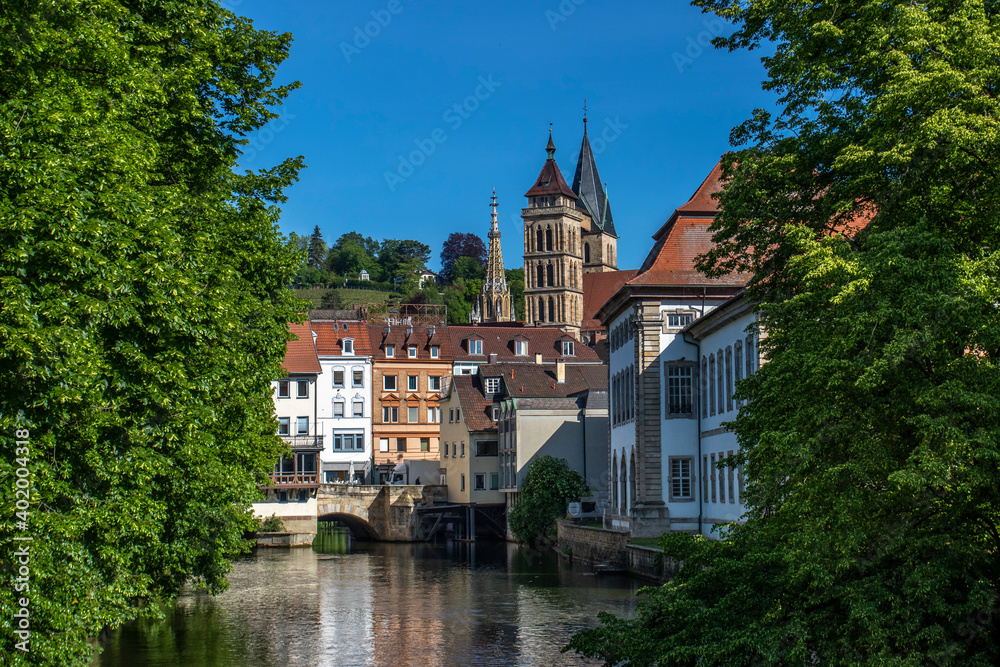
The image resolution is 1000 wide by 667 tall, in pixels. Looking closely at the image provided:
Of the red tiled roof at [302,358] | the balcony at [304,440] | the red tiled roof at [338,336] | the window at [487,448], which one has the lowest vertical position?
the window at [487,448]

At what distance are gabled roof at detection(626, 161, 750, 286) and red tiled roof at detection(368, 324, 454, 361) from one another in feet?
137

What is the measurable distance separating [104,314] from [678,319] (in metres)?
31.4

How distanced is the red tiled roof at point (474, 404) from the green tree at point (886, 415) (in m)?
51.4

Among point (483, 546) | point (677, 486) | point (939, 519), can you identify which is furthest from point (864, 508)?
point (483, 546)

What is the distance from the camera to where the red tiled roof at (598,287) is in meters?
139

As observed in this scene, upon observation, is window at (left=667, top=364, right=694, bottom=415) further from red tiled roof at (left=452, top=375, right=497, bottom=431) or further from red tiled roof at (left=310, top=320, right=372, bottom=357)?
red tiled roof at (left=310, top=320, right=372, bottom=357)

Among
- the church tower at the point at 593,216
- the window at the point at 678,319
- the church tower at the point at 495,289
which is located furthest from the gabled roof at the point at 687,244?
the church tower at the point at 593,216

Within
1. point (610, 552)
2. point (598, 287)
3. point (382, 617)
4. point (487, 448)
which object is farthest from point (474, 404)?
point (598, 287)

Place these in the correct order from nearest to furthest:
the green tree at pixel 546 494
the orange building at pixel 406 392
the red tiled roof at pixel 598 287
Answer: the green tree at pixel 546 494 < the orange building at pixel 406 392 < the red tiled roof at pixel 598 287

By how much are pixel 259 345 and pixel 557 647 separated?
10317 millimetres

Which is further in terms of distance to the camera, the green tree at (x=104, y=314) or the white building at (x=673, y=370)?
the white building at (x=673, y=370)

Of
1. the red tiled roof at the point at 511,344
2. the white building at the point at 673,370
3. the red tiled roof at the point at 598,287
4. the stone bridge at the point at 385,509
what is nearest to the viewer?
the white building at the point at 673,370

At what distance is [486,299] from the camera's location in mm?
128750

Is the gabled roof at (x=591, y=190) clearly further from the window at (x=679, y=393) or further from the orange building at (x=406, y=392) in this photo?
the window at (x=679, y=393)
